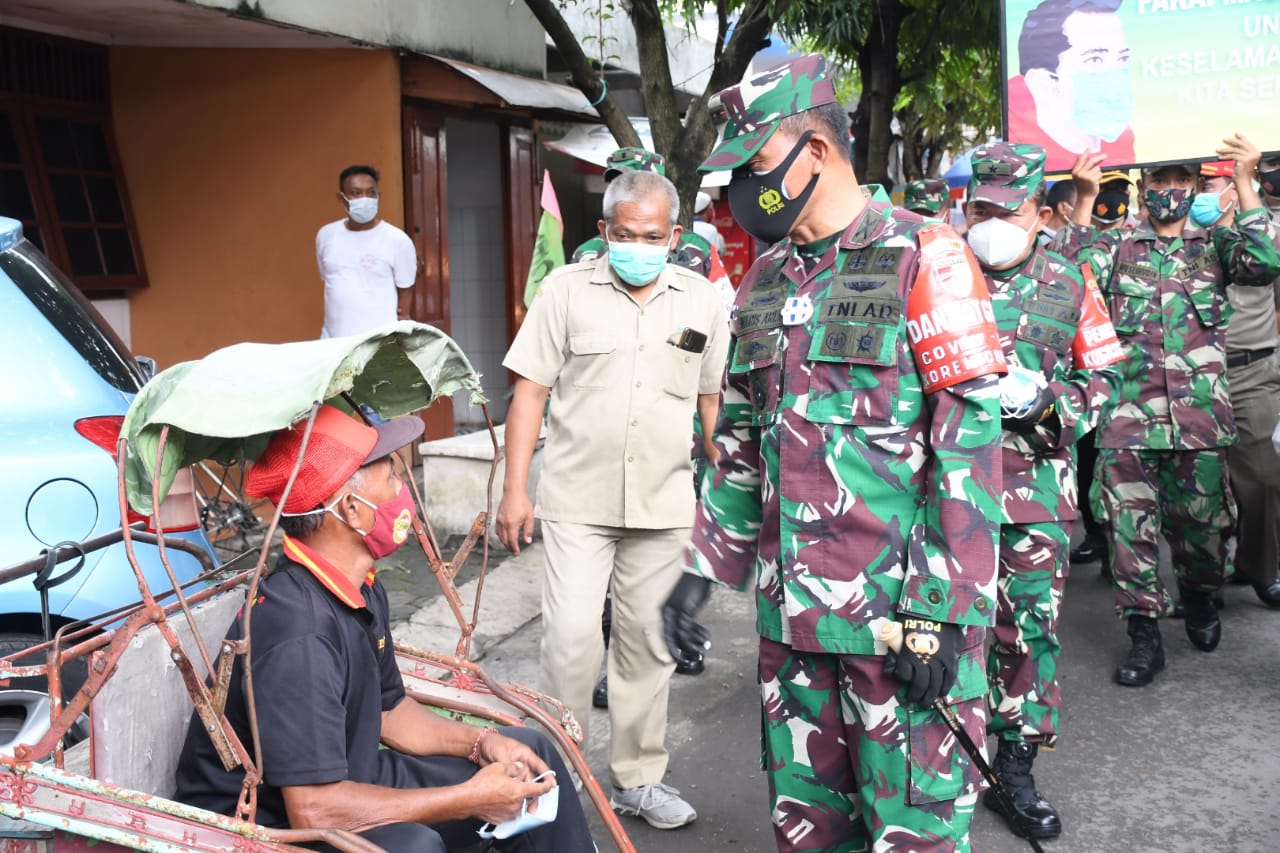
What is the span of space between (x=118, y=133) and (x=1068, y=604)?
710 cm

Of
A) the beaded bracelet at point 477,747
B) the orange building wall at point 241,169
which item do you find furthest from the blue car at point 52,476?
the orange building wall at point 241,169

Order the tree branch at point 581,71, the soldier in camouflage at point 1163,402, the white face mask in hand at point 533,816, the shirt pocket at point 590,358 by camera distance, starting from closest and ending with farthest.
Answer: the white face mask in hand at point 533,816
the shirt pocket at point 590,358
the soldier in camouflage at point 1163,402
the tree branch at point 581,71

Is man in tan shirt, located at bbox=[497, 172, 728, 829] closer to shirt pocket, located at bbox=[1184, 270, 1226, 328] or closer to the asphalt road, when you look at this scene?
the asphalt road

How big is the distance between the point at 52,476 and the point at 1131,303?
438 centimetres

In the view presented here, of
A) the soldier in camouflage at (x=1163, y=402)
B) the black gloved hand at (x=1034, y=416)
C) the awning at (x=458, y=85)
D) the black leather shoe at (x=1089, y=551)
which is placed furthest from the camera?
the awning at (x=458, y=85)

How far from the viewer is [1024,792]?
12.9ft

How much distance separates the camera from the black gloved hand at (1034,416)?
3592mm

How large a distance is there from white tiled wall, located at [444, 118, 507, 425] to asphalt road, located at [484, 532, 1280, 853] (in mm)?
5739

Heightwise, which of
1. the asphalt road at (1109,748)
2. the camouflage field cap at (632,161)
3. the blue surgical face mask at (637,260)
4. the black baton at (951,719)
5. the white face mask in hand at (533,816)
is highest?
the camouflage field cap at (632,161)

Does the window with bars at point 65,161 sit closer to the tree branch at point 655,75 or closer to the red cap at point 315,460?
the tree branch at point 655,75

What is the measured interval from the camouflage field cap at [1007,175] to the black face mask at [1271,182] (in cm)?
252

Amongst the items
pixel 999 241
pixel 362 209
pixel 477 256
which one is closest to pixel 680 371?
pixel 999 241

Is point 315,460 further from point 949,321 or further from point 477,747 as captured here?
point 949,321

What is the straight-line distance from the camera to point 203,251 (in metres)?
8.83
